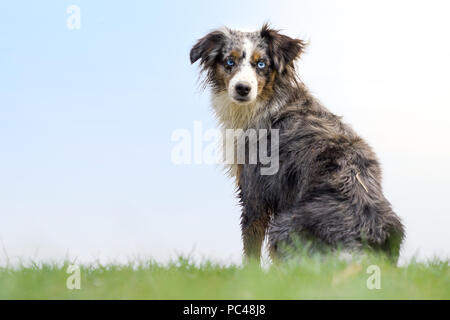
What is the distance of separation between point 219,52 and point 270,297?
3.53 m

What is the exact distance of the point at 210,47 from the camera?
661 cm

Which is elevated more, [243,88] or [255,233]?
[243,88]

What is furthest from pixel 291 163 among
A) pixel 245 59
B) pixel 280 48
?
pixel 280 48

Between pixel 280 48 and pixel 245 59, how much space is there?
536mm

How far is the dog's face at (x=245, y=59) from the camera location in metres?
6.16

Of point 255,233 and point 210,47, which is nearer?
point 255,233

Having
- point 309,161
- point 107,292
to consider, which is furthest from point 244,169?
point 107,292

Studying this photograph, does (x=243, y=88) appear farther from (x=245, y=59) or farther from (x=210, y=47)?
(x=210, y=47)

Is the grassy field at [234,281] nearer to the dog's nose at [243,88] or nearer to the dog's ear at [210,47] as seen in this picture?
the dog's nose at [243,88]

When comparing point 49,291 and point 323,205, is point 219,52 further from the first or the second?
point 49,291

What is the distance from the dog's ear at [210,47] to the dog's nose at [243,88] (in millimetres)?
695

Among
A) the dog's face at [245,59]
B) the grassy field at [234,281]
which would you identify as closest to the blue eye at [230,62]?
the dog's face at [245,59]

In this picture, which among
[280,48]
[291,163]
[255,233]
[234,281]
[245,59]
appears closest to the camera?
[234,281]

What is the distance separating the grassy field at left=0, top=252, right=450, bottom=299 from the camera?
391 centimetres
